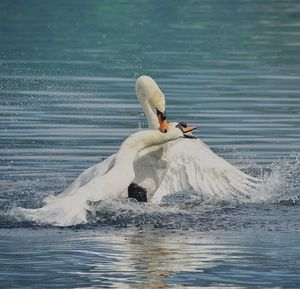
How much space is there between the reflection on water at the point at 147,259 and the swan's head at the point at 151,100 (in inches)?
95.5

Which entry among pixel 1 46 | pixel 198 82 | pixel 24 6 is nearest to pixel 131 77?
pixel 198 82

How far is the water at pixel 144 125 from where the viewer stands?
14344 mm

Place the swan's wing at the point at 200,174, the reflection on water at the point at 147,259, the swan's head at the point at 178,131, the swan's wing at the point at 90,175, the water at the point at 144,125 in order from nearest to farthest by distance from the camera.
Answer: the reflection on water at the point at 147,259 → the water at the point at 144,125 → the swan's wing at the point at 90,175 → the swan's head at the point at 178,131 → the swan's wing at the point at 200,174

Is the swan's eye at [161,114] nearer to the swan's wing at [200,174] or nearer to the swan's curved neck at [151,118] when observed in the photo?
the swan's curved neck at [151,118]

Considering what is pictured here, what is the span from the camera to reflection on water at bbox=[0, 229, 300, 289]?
44.9 ft

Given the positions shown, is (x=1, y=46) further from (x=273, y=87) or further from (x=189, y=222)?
(x=189, y=222)

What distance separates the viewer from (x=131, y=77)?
33.3 metres

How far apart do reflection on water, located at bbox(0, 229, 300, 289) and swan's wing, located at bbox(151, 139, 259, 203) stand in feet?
8.33

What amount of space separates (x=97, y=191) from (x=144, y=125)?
9016 mm

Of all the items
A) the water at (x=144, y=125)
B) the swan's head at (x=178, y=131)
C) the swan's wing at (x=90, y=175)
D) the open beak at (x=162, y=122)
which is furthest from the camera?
the open beak at (x=162, y=122)

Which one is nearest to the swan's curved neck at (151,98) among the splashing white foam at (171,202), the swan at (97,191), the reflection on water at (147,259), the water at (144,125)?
the swan at (97,191)

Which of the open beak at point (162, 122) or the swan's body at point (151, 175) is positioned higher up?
the open beak at point (162, 122)

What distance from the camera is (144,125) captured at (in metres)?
25.4

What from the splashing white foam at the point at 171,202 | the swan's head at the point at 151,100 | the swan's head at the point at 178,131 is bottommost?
the splashing white foam at the point at 171,202
